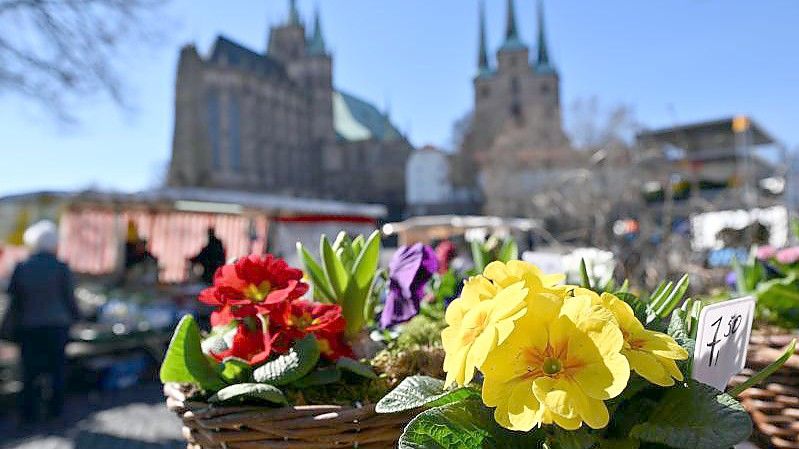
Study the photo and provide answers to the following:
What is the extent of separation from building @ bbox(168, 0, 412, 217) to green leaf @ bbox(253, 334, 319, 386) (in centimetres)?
4123

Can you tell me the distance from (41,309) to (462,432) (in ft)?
15.6

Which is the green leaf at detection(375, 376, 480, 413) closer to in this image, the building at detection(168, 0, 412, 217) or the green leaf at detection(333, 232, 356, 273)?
the green leaf at detection(333, 232, 356, 273)

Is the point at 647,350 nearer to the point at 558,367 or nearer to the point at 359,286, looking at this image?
the point at 558,367

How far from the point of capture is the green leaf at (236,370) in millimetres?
819

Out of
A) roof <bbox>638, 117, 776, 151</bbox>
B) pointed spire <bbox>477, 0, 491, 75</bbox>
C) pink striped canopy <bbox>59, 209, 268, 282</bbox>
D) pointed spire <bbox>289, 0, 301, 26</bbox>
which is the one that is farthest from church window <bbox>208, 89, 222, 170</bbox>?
pink striped canopy <bbox>59, 209, 268, 282</bbox>

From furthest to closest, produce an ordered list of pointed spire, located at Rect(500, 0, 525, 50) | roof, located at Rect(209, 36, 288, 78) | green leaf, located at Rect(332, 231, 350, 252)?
pointed spire, located at Rect(500, 0, 525, 50) < roof, located at Rect(209, 36, 288, 78) < green leaf, located at Rect(332, 231, 350, 252)

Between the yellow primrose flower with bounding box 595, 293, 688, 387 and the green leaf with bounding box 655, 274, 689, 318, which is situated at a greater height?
the green leaf with bounding box 655, 274, 689, 318

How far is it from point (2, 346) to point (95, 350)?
2.44 ft

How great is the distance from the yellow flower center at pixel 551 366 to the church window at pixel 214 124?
43979 millimetres

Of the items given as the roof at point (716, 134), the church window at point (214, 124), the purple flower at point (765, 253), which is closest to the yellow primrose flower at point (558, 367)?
the purple flower at point (765, 253)

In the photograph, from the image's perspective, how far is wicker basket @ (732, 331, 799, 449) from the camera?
37.2 inches

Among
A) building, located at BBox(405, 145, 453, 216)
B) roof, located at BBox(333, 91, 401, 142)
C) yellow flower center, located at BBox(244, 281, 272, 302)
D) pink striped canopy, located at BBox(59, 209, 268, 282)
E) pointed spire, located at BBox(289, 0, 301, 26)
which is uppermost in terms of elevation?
pointed spire, located at BBox(289, 0, 301, 26)

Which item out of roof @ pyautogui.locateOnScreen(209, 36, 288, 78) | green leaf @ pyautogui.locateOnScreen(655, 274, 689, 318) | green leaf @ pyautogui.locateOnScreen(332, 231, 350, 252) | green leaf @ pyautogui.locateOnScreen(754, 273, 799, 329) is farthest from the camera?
roof @ pyautogui.locateOnScreen(209, 36, 288, 78)

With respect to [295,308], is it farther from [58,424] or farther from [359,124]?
[359,124]
